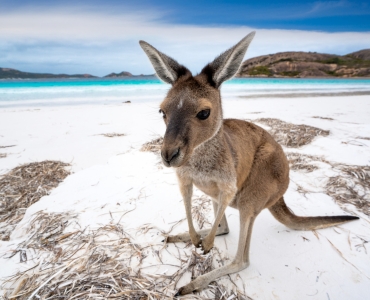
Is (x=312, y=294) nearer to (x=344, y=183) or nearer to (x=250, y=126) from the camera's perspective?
(x=250, y=126)

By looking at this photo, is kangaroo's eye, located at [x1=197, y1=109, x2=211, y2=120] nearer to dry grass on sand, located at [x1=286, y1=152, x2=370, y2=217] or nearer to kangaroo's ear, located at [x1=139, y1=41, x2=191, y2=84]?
kangaroo's ear, located at [x1=139, y1=41, x2=191, y2=84]

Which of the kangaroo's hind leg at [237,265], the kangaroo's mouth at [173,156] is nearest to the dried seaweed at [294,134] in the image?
the kangaroo's hind leg at [237,265]

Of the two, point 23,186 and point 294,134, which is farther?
point 294,134

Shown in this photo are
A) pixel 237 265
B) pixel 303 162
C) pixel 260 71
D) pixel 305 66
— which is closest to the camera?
pixel 237 265

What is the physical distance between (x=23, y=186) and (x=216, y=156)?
3104mm

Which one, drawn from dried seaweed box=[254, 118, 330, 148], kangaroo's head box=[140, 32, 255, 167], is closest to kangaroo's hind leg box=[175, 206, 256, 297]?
kangaroo's head box=[140, 32, 255, 167]

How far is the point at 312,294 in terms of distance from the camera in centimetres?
198

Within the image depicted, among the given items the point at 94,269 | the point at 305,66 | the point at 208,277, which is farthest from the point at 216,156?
the point at 305,66

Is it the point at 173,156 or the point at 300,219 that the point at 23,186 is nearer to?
the point at 173,156

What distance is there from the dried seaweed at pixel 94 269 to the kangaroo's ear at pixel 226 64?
1.61 metres

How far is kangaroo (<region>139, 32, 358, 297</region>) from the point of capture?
1880mm

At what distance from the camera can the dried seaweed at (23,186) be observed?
Result: 3.12 m

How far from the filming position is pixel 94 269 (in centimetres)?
210

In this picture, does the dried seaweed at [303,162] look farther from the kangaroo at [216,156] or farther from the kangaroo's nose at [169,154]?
the kangaroo's nose at [169,154]
